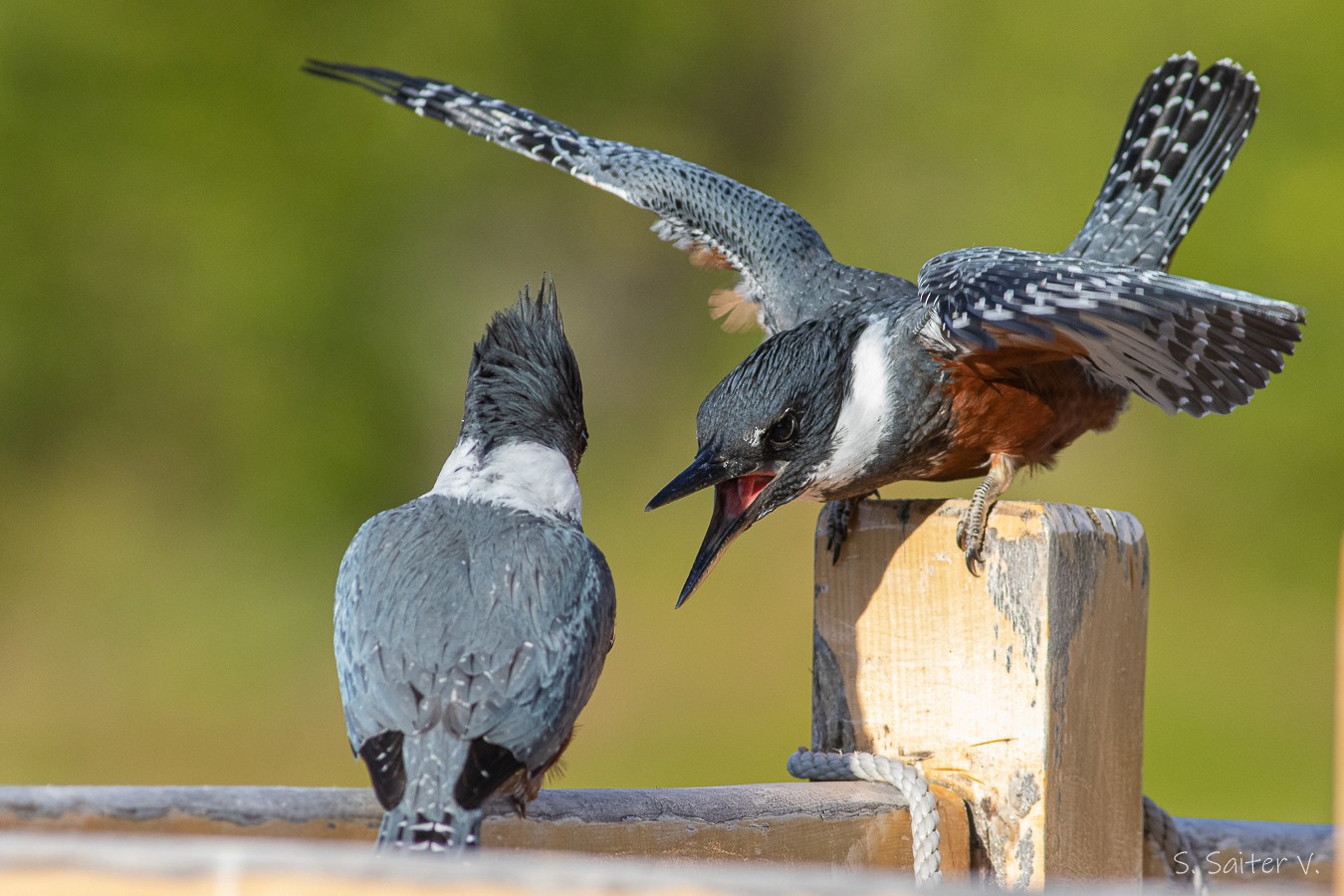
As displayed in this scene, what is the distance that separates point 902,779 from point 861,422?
785mm

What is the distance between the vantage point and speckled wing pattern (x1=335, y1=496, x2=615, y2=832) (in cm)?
188

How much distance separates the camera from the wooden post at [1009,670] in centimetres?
217

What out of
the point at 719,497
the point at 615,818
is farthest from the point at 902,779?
the point at 719,497

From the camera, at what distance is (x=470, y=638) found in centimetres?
195

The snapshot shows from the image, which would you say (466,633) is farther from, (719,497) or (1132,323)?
(1132,323)

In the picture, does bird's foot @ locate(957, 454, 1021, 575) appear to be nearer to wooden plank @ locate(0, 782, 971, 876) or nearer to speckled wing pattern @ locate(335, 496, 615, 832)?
wooden plank @ locate(0, 782, 971, 876)

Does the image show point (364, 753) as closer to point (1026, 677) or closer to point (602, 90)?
point (1026, 677)

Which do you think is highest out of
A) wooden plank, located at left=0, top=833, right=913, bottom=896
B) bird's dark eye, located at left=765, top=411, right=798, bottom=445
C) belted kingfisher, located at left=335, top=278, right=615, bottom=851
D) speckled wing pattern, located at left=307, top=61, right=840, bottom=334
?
speckled wing pattern, located at left=307, top=61, right=840, bottom=334

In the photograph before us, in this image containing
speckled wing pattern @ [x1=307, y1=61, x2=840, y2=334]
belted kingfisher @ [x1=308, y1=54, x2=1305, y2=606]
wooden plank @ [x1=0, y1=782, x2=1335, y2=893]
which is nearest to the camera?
wooden plank @ [x1=0, y1=782, x2=1335, y2=893]

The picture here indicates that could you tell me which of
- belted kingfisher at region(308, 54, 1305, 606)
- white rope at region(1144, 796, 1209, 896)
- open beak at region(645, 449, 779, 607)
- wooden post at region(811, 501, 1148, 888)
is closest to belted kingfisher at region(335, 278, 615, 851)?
open beak at region(645, 449, 779, 607)

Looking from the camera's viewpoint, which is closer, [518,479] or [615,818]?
[615,818]

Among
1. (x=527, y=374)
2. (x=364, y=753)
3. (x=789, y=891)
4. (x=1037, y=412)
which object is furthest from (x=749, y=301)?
→ (x=789, y=891)

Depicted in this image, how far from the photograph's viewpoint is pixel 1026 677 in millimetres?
2166

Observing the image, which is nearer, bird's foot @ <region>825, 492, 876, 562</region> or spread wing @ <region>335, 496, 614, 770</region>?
spread wing @ <region>335, 496, 614, 770</region>
